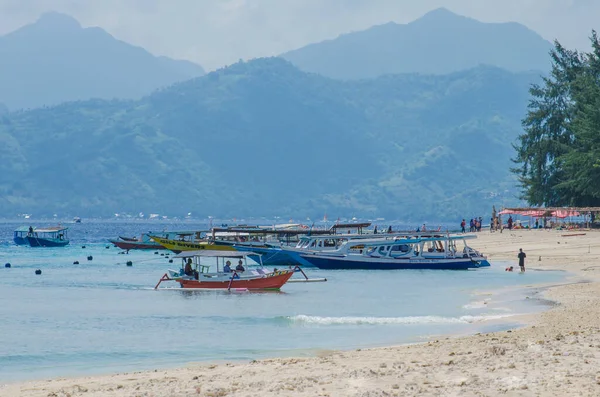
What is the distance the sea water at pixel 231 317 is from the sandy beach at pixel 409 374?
3.53m

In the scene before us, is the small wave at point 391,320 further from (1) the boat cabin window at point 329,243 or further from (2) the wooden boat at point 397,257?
(1) the boat cabin window at point 329,243

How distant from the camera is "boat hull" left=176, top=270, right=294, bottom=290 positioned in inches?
1944

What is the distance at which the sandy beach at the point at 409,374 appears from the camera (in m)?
18.1

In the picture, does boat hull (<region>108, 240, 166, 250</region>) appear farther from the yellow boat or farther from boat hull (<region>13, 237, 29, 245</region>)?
boat hull (<region>13, 237, 29, 245</region>)

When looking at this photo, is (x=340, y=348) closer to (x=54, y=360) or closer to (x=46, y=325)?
(x=54, y=360)

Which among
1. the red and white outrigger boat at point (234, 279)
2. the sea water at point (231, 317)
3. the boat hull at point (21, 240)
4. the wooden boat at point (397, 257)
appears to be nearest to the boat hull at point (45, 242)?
the boat hull at point (21, 240)

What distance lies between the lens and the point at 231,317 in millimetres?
38250

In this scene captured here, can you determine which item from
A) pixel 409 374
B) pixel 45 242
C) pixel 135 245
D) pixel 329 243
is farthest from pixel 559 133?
pixel 409 374

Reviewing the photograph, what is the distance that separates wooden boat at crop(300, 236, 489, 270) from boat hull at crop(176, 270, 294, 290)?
61.3 ft

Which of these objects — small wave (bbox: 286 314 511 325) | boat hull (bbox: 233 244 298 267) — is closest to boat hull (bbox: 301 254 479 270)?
boat hull (bbox: 233 244 298 267)

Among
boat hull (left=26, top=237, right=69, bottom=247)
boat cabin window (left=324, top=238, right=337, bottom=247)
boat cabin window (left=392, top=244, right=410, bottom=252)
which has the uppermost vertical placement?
boat hull (left=26, top=237, right=69, bottom=247)

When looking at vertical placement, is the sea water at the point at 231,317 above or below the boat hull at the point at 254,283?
below

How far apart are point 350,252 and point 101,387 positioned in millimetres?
50358

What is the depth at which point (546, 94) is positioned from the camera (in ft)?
370
